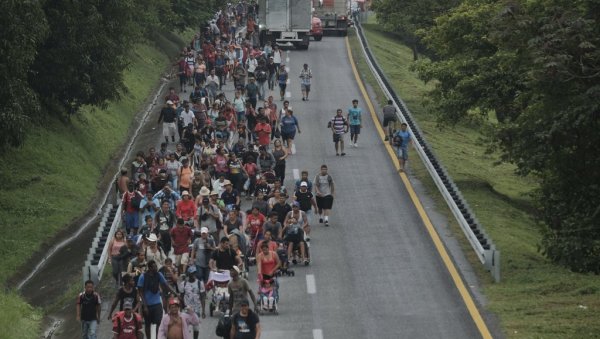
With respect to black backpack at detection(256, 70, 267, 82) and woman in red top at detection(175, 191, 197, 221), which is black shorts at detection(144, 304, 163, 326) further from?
black backpack at detection(256, 70, 267, 82)

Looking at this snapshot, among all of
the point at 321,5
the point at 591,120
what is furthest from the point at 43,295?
the point at 321,5

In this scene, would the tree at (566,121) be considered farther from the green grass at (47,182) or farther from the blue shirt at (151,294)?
the green grass at (47,182)

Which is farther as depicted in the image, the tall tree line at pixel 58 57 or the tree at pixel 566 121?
the tall tree line at pixel 58 57

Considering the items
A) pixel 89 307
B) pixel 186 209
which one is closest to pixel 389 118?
pixel 186 209

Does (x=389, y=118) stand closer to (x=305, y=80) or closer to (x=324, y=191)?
(x=305, y=80)

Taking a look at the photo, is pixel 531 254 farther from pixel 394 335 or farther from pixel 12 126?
pixel 12 126

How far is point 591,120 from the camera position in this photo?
813 inches

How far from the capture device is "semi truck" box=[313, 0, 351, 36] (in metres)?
77.9

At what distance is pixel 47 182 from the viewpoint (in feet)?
122

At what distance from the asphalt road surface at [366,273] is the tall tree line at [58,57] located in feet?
21.1

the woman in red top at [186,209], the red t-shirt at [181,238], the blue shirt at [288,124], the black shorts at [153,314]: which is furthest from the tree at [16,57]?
the black shorts at [153,314]

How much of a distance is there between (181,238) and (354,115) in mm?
14995

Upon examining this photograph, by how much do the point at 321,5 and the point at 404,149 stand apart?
43.3 metres

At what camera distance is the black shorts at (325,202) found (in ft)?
98.7
